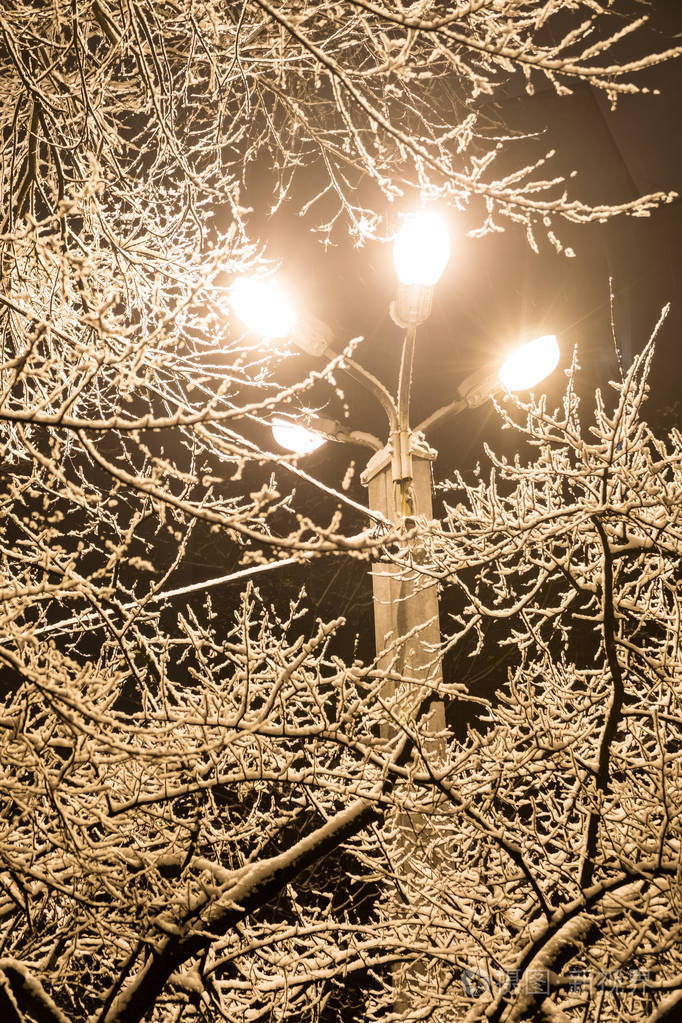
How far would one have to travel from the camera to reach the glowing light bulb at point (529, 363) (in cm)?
475

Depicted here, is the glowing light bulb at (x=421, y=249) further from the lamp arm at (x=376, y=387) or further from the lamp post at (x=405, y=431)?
the lamp arm at (x=376, y=387)

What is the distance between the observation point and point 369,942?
155 inches

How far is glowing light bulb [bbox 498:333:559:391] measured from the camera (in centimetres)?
475

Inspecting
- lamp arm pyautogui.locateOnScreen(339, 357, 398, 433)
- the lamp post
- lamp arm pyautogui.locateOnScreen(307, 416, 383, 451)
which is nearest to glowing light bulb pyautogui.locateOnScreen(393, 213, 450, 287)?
the lamp post

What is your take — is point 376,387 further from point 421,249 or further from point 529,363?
point 529,363

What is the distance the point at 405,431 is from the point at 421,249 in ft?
3.43

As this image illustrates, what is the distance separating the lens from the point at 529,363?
477 cm

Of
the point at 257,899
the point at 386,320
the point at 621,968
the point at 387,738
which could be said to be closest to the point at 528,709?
the point at 387,738

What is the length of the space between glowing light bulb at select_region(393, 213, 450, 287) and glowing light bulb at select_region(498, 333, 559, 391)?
0.75m

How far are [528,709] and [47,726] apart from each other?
218 cm

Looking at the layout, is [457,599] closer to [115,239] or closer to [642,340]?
[642,340]

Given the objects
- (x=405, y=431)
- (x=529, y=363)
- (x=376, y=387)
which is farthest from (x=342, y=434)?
(x=529, y=363)

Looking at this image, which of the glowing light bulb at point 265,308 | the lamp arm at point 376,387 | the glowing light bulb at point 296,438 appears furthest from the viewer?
the glowing light bulb at point 296,438

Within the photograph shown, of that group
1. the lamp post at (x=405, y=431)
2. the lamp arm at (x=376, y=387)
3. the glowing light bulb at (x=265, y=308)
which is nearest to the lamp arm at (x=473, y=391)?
the lamp post at (x=405, y=431)
